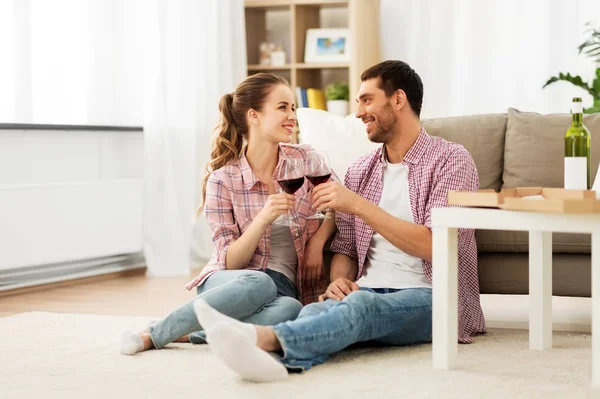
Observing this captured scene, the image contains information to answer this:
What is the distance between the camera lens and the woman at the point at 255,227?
2.81 meters

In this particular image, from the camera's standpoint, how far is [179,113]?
545cm

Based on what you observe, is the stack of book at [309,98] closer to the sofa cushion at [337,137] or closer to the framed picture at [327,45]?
the framed picture at [327,45]

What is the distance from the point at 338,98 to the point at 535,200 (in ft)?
11.7

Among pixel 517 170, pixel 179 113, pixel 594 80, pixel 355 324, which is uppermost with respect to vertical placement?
pixel 594 80

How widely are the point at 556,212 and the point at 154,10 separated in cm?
358

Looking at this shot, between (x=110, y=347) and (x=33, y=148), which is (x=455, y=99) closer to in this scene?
(x=33, y=148)

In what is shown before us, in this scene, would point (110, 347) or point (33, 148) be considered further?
point (33, 148)

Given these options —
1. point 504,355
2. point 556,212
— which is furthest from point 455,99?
point 556,212

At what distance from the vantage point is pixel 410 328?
274 cm

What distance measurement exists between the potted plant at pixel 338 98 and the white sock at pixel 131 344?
3120mm

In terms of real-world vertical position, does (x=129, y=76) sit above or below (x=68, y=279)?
above

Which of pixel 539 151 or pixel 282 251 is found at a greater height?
pixel 539 151

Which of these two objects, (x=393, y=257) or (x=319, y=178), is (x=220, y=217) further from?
(x=393, y=257)

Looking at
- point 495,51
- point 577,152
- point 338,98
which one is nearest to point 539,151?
point 577,152
